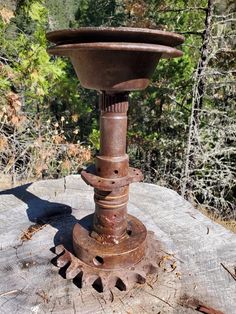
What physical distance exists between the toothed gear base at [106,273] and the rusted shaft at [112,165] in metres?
0.17

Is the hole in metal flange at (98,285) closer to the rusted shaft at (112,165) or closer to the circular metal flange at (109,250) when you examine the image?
the circular metal flange at (109,250)

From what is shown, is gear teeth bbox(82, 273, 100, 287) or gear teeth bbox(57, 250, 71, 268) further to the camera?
gear teeth bbox(57, 250, 71, 268)

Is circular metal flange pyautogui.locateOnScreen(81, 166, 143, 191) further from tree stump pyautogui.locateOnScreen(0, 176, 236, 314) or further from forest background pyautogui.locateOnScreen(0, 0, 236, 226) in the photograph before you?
forest background pyautogui.locateOnScreen(0, 0, 236, 226)

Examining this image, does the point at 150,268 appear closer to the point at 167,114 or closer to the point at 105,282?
the point at 105,282

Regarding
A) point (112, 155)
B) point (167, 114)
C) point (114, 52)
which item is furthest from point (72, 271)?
point (167, 114)

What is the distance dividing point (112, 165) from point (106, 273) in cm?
57

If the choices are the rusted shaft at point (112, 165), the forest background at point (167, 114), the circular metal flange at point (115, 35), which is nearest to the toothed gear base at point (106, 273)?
the rusted shaft at point (112, 165)

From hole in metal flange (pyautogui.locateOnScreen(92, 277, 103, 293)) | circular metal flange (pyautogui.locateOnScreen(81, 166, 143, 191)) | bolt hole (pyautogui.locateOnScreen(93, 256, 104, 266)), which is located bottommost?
hole in metal flange (pyautogui.locateOnScreen(92, 277, 103, 293))

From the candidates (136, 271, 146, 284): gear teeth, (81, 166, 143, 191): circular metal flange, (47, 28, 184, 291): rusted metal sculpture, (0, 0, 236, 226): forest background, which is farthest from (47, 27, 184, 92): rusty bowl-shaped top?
(0, 0, 236, 226): forest background

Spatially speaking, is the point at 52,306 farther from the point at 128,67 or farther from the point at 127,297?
the point at 128,67

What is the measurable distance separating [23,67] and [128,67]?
16.3ft

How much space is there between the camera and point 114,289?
1.63m

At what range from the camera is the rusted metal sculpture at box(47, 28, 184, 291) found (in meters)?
1.28

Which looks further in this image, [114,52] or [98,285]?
[98,285]
